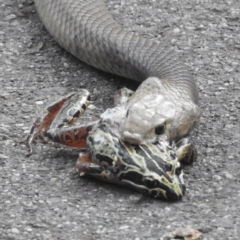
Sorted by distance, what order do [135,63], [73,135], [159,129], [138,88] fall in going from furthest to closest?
[135,63] < [138,88] < [73,135] < [159,129]

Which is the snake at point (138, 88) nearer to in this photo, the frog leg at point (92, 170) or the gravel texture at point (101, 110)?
the frog leg at point (92, 170)

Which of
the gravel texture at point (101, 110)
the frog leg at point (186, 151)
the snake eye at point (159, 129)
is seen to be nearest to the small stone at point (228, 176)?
the gravel texture at point (101, 110)

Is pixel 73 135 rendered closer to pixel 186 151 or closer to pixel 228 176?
pixel 186 151

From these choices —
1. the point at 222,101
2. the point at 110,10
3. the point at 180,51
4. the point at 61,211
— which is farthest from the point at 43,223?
the point at 110,10

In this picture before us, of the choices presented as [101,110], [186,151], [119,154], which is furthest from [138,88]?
[119,154]

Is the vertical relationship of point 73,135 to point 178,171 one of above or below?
below

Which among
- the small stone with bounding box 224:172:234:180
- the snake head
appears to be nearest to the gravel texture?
the small stone with bounding box 224:172:234:180

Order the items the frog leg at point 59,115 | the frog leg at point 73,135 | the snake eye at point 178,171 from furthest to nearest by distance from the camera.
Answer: the frog leg at point 59,115 < the frog leg at point 73,135 < the snake eye at point 178,171
